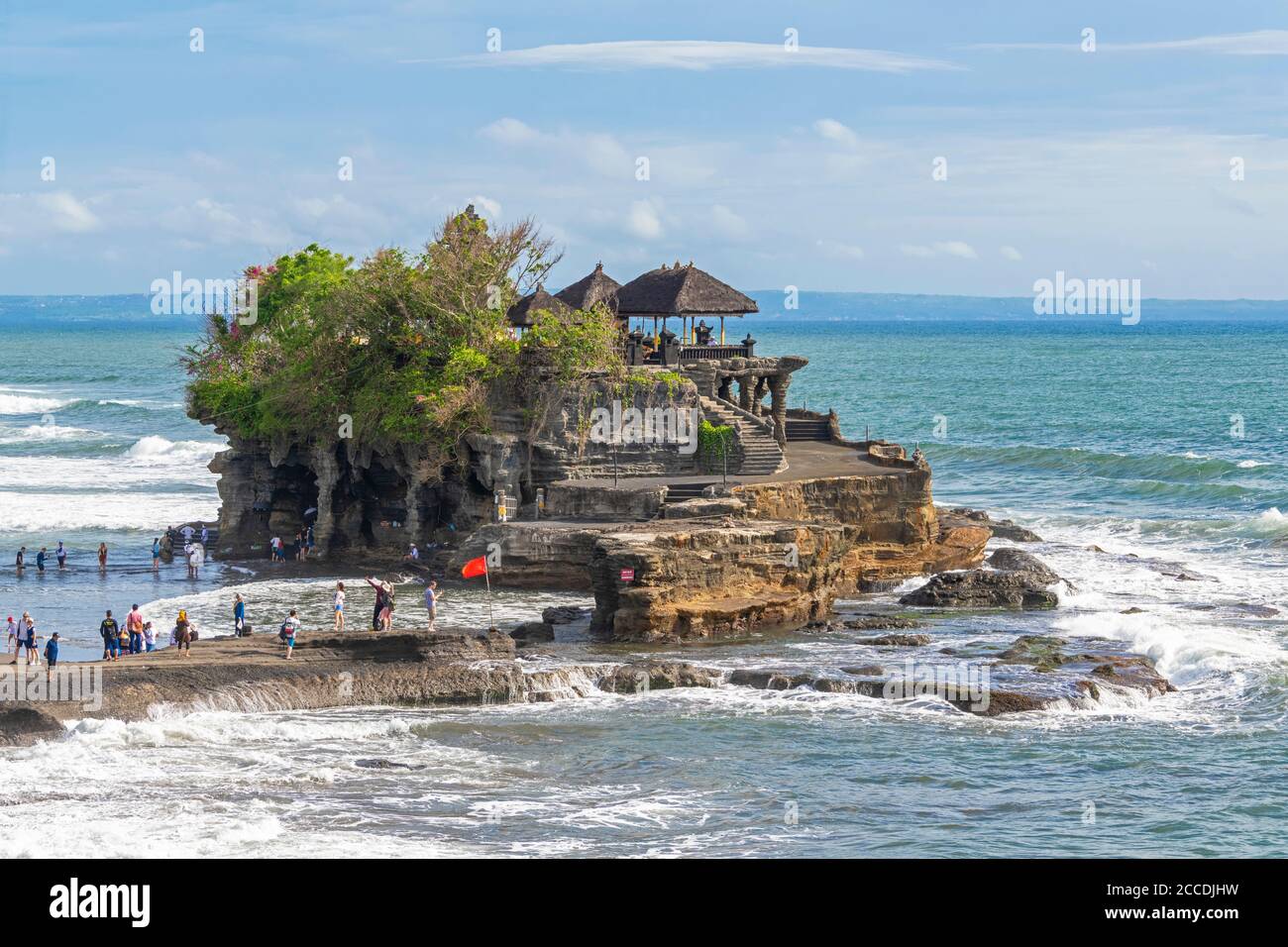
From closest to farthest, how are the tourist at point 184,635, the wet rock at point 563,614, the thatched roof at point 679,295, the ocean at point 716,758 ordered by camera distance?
the ocean at point 716,758, the tourist at point 184,635, the wet rock at point 563,614, the thatched roof at point 679,295

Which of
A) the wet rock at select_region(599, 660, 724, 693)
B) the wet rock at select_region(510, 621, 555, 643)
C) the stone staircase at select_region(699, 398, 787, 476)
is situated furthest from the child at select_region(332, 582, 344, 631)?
the stone staircase at select_region(699, 398, 787, 476)

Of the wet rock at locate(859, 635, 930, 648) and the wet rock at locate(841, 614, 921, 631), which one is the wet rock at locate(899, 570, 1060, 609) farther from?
the wet rock at locate(859, 635, 930, 648)

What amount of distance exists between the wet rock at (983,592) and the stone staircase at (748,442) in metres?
5.45

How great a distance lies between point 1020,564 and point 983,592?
3.33 meters

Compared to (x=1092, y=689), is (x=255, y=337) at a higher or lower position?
higher

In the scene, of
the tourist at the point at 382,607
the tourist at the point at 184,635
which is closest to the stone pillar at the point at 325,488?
the tourist at the point at 382,607

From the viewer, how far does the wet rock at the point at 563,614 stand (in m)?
33.6

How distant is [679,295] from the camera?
4294cm

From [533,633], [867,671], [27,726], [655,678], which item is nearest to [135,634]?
[27,726]

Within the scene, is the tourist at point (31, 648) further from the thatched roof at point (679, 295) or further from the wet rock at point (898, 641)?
the thatched roof at point (679, 295)
